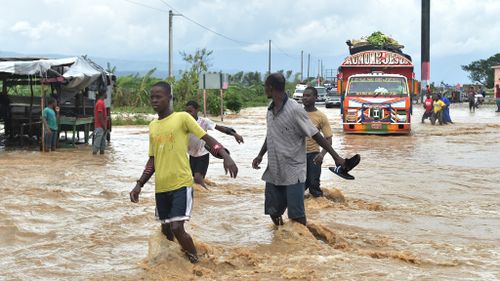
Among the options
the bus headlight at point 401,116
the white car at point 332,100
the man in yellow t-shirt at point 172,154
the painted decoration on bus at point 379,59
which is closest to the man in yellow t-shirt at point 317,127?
the man in yellow t-shirt at point 172,154

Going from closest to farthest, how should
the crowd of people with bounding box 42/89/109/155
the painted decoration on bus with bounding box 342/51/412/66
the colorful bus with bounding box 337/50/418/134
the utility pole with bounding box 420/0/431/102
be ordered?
the crowd of people with bounding box 42/89/109/155 < the colorful bus with bounding box 337/50/418/134 < the painted decoration on bus with bounding box 342/51/412/66 < the utility pole with bounding box 420/0/431/102

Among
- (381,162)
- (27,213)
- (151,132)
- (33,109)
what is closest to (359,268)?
(151,132)

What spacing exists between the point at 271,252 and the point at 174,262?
3.66 feet

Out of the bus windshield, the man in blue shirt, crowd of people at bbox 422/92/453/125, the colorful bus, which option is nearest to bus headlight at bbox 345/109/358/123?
the colorful bus

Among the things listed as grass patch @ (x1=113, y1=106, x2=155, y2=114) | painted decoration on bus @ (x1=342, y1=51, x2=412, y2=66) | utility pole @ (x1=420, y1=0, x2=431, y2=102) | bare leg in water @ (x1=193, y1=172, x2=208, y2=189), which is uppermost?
utility pole @ (x1=420, y1=0, x2=431, y2=102)

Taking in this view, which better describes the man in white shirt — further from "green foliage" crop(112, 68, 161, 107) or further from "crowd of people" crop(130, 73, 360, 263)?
"green foliage" crop(112, 68, 161, 107)

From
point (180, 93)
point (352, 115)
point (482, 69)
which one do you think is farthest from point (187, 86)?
point (482, 69)

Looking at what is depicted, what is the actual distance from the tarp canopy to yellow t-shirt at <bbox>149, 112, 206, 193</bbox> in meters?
11.5

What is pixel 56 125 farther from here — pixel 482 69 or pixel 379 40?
pixel 482 69

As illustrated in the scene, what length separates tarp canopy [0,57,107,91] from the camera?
53.7ft

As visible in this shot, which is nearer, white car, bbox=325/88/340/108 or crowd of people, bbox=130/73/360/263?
crowd of people, bbox=130/73/360/263

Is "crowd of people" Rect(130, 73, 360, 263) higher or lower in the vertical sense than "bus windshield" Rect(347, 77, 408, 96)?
lower

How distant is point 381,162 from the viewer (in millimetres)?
15227

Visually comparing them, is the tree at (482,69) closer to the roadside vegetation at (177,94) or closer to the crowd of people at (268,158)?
the roadside vegetation at (177,94)
